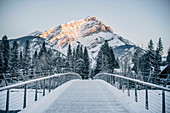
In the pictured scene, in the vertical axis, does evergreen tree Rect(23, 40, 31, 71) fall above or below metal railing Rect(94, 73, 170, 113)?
above

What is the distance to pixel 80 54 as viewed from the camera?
81125 millimetres

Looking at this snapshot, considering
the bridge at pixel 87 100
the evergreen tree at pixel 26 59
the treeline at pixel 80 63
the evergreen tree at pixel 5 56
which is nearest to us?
the bridge at pixel 87 100

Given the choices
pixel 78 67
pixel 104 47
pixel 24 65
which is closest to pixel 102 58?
pixel 104 47

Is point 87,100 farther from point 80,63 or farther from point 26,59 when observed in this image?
point 26,59

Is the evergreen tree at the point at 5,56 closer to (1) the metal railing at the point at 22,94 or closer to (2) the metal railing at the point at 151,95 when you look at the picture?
(1) the metal railing at the point at 22,94

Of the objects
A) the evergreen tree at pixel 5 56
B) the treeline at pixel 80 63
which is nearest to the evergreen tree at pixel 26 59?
Result: the evergreen tree at pixel 5 56

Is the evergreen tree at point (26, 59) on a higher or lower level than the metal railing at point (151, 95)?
higher

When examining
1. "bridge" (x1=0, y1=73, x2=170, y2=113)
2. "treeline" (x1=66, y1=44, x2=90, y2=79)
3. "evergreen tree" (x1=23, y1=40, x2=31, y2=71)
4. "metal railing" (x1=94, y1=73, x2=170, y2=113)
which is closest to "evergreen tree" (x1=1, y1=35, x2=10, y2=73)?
"evergreen tree" (x1=23, y1=40, x2=31, y2=71)

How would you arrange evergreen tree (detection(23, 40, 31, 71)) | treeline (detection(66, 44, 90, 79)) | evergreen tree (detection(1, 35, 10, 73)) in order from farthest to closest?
1. evergreen tree (detection(23, 40, 31, 71))
2. treeline (detection(66, 44, 90, 79))
3. evergreen tree (detection(1, 35, 10, 73))

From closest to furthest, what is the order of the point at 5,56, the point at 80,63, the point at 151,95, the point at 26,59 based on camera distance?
the point at 151,95 → the point at 5,56 → the point at 80,63 → the point at 26,59

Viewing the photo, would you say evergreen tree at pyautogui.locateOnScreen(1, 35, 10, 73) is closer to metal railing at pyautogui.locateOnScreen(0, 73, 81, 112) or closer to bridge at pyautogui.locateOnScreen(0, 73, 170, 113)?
metal railing at pyautogui.locateOnScreen(0, 73, 81, 112)

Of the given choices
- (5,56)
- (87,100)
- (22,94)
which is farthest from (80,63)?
(87,100)

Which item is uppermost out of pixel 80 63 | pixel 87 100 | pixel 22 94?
pixel 80 63

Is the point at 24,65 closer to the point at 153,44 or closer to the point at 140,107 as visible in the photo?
the point at 153,44
